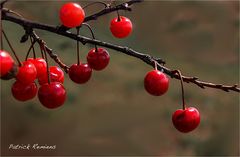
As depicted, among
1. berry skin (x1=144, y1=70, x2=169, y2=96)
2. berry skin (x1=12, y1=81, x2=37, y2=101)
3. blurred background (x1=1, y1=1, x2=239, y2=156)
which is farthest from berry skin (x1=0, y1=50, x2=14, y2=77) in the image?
blurred background (x1=1, y1=1, x2=239, y2=156)

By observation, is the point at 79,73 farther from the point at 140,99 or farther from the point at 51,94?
the point at 140,99

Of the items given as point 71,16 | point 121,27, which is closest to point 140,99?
point 121,27

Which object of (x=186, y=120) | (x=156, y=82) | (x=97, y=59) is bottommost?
(x=186, y=120)

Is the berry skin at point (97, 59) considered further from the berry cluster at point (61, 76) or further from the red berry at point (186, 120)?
the red berry at point (186, 120)

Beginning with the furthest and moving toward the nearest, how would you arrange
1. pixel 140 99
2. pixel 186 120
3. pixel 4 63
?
pixel 140 99 < pixel 186 120 < pixel 4 63

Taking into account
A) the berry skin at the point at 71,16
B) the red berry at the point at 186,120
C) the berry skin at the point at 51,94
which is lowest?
the red berry at the point at 186,120

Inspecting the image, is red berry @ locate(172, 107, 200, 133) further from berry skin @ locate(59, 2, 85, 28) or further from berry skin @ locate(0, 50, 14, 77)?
berry skin @ locate(0, 50, 14, 77)

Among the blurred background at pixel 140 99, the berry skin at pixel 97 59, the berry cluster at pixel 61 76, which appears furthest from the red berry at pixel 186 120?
the blurred background at pixel 140 99
